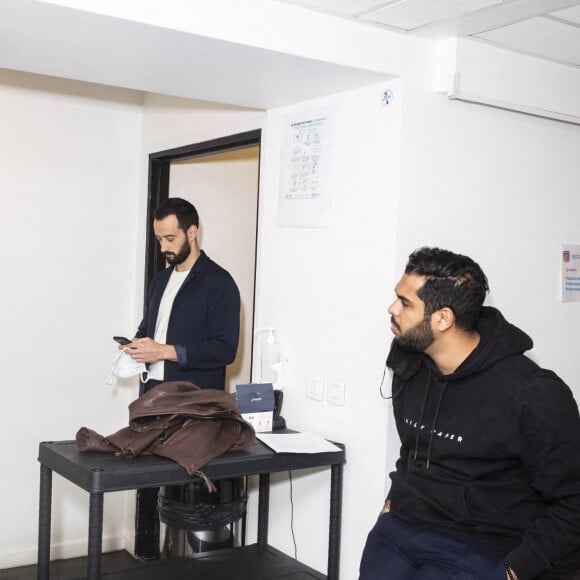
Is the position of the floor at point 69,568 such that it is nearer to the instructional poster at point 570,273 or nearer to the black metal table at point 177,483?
Result: the black metal table at point 177,483

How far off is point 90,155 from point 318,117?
60.1 inches

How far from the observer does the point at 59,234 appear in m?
3.98

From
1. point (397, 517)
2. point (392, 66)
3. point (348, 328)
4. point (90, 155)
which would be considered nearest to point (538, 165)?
point (392, 66)

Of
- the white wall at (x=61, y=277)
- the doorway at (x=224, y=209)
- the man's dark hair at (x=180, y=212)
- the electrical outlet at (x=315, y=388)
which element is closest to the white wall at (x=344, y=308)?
the electrical outlet at (x=315, y=388)

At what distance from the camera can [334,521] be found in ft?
9.15

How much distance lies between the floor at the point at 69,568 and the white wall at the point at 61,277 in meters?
0.05

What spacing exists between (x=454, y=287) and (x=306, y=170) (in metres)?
1.01

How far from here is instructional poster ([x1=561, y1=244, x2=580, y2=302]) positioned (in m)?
3.09

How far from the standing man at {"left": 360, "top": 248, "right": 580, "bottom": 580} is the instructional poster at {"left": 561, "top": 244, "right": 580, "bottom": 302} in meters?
0.94

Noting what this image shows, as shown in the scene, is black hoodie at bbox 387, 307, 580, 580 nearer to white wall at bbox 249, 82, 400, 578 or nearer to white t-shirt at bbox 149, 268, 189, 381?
white wall at bbox 249, 82, 400, 578

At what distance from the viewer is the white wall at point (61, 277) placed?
3.86m

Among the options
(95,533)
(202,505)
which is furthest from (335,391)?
(95,533)

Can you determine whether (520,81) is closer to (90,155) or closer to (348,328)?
(348,328)

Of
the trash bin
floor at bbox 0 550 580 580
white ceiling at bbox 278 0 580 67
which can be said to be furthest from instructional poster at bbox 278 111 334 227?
floor at bbox 0 550 580 580
